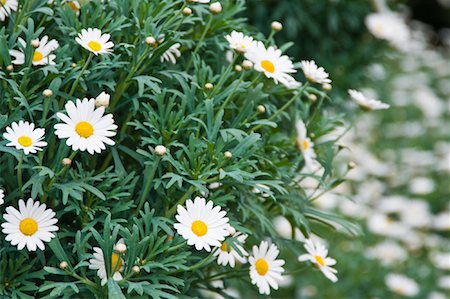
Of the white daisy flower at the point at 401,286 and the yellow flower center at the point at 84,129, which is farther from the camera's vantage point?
the white daisy flower at the point at 401,286

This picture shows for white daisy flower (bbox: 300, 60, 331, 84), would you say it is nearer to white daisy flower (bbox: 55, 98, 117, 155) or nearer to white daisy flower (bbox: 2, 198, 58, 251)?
white daisy flower (bbox: 55, 98, 117, 155)

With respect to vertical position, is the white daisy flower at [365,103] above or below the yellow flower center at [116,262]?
above

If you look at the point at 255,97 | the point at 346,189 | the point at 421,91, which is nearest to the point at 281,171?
the point at 255,97

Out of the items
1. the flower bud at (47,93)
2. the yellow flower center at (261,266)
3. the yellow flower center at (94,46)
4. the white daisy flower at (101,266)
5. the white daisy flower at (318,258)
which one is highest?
the yellow flower center at (94,46)

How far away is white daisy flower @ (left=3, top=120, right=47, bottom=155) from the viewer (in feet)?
3.84

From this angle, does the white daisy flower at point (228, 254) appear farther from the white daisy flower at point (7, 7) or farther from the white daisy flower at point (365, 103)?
the white daisy flower at point (7, 7)


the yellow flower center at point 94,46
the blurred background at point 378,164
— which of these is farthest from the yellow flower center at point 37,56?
the blurred background at point 378,164

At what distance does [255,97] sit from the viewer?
4.82ft

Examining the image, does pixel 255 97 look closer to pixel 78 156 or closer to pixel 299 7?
pixel 78 156

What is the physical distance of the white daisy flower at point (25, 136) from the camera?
1171 millimetres

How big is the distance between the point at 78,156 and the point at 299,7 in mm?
1692

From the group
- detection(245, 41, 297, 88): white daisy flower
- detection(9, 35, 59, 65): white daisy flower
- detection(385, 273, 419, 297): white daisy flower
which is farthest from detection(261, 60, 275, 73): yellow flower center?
detection(385, 273, 419, 297): white daisy flower

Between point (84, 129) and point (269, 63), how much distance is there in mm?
424

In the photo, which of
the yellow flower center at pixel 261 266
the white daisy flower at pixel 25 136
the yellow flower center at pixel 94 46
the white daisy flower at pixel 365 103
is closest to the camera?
the white daisy flower at pixel 25 136
